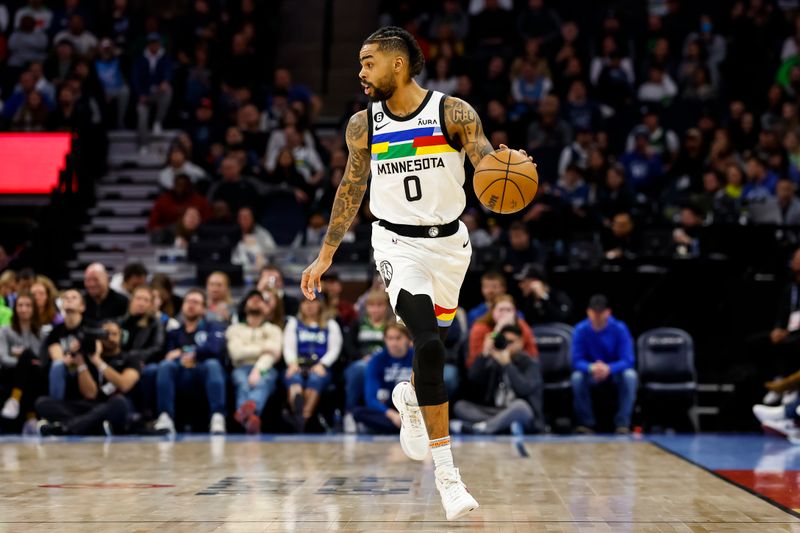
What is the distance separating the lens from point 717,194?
48.7 feet

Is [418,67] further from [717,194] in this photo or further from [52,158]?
[52,158]

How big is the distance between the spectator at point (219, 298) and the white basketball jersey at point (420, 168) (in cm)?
648

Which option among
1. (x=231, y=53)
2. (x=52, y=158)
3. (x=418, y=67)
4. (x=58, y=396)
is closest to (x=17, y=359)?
(x=58, y=396)

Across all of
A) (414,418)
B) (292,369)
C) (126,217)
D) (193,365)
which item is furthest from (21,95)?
(414,418)

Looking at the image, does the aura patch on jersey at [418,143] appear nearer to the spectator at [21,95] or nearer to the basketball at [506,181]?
the basketball at [506,181]

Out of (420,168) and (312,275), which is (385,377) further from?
(420,168)

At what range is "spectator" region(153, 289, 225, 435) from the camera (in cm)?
1125

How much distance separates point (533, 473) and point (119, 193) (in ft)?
36.8

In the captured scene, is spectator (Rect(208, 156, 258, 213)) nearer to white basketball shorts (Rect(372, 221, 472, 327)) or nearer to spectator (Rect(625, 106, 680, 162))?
spectator (Rect(625, 106, 680, 162))

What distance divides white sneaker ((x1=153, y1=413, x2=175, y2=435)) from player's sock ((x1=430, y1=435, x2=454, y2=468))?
615 cm

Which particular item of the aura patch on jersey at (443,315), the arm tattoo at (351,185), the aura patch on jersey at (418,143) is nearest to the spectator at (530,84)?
the arm tattoo at (351,185)

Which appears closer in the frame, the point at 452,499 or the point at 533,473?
the point at 452,499

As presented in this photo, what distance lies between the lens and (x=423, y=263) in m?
5.74

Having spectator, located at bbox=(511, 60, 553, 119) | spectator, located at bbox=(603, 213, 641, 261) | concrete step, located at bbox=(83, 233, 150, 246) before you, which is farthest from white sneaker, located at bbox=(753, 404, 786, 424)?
concrete step, located at bbox=(83, 233, 150, 246)
